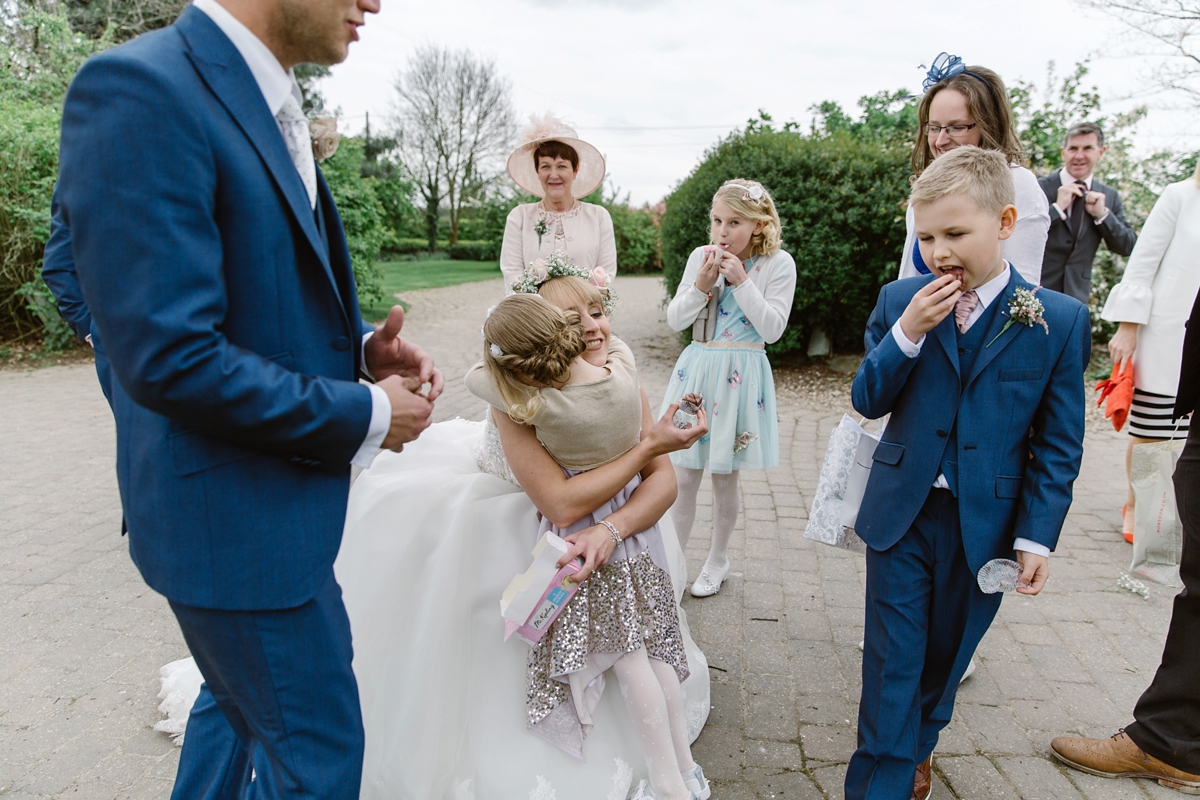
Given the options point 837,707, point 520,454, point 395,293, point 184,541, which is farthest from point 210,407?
point 395,293

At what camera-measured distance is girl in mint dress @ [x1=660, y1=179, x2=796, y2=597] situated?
3.55 metres

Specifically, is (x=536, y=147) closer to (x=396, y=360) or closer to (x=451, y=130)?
(x=396, y=360)

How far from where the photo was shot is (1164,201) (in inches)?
149

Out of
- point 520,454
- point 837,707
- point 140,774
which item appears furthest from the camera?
point 837,707

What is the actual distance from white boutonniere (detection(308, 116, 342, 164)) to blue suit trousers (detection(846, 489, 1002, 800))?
184cm

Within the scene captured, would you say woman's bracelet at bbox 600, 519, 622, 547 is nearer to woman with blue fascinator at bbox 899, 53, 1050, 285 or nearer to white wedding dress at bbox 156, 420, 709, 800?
white wedding dress at bbox 156, 420, 709, 800

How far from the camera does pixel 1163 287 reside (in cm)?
381

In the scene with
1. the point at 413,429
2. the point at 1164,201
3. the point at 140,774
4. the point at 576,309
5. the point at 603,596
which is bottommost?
the point at 140,774

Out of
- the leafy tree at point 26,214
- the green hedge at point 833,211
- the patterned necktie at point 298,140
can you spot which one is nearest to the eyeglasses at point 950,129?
the patterned necktie at point 298,140

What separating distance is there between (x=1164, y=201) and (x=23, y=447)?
7844mm

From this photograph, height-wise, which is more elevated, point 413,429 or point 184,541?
point 413,429

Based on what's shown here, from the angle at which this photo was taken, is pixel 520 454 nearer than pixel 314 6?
No

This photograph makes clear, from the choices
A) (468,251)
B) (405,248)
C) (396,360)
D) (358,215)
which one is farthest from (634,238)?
(396,360)

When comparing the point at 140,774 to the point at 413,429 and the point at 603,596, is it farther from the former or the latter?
the point at 413,429
